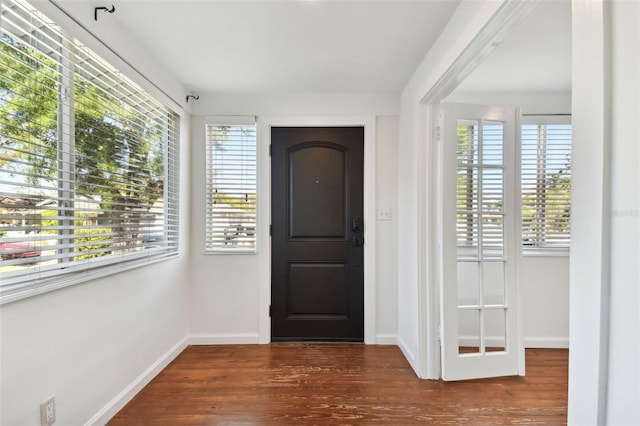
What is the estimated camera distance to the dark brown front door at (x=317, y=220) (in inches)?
113

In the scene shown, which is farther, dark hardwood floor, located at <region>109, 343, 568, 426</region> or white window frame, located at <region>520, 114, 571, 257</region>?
white window frame, located at <region>520, 114, 571, 257</region>

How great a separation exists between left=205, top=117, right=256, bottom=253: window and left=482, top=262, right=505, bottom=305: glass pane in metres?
1.97

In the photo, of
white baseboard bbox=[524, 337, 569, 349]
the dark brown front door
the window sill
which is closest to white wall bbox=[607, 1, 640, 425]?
the window sill

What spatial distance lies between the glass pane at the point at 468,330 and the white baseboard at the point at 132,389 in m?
2.32

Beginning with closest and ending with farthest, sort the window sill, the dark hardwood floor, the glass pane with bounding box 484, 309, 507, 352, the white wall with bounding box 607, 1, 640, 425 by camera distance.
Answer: the white wall with bounding box 607, 1, 640, 425, the window sill, the dark hardwood floor, the glass pane with bounding box 484, 309, 507, 352

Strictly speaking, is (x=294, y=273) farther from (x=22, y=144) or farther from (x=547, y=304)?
(x=547, y=304)

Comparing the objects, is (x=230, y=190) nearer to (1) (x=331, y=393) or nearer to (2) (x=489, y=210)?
(1) (x=331, y=393)

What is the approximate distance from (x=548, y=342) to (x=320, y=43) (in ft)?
10.3

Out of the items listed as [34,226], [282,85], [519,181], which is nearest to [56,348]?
[34,226]

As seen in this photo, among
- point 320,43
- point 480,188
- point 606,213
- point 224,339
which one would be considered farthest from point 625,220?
point 224,339

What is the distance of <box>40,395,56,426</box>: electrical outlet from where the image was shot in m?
1.34

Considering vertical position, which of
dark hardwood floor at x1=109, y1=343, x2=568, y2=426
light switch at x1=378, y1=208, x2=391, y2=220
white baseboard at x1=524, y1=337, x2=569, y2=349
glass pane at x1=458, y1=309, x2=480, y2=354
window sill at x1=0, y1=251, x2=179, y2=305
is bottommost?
dark hardwood floor at x1=109, y1=343, x2=568, y2=426

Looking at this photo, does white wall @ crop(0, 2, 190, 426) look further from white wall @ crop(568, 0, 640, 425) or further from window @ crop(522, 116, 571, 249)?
window @ crop(522, 116, 571, 249)

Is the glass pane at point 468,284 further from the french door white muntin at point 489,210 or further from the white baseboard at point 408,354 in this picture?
the white baseboard at point 408,354
